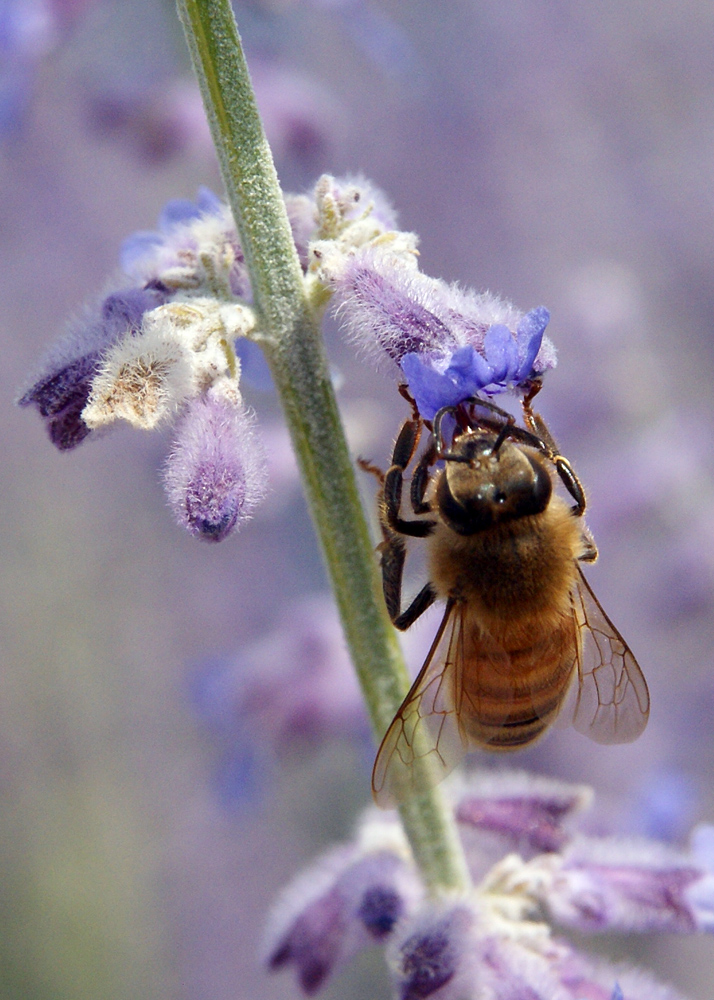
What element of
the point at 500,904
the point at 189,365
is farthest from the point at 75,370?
the point at 500,904

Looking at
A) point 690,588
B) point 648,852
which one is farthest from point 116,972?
point 648,852

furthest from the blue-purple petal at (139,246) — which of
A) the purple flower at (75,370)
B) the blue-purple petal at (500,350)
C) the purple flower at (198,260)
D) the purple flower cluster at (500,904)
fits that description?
the purple flower cluster at (500,904)

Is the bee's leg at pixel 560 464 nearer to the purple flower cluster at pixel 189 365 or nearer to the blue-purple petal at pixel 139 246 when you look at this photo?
the purple flower cluster at pixel 189 365

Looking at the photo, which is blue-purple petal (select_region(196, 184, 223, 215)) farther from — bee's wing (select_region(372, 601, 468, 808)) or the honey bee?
bee's wing (select_region(372, 601, 468, 808))

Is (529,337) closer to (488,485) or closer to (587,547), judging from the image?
(488,485)

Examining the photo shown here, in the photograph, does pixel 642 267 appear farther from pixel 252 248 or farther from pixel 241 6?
pixel 252 248
